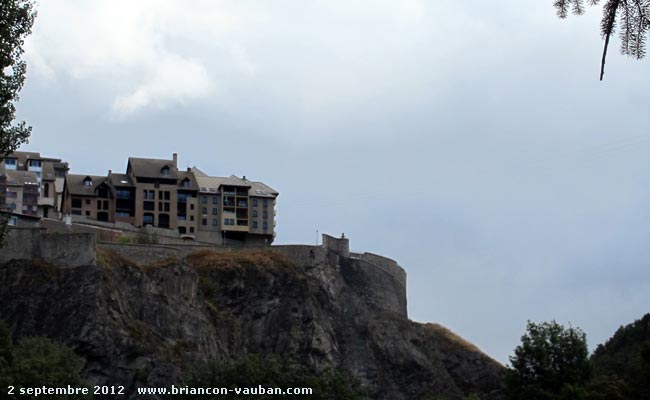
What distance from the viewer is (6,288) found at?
68.2m

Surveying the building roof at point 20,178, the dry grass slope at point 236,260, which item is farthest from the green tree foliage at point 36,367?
the building roof at point 20,178

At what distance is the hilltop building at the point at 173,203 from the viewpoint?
94875 mm

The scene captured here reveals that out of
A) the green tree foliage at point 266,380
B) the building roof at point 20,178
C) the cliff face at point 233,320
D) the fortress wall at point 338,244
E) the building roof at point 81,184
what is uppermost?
the building roof at point 20,178

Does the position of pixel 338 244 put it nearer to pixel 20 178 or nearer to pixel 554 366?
pixel 554 366

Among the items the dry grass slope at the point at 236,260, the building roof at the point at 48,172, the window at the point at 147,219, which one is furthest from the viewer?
the building roof at the point at 48,172

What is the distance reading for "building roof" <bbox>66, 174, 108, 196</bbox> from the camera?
312ft

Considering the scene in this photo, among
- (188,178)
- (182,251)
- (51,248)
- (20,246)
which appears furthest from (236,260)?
(188,178)

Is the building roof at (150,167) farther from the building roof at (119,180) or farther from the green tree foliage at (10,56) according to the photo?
the green tree foliage at (10,56)

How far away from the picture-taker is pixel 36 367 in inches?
1967

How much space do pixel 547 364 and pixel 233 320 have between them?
20142mm

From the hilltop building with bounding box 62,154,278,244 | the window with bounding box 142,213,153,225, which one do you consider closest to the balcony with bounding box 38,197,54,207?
the hilltop building with bounding box 62,154,278,244

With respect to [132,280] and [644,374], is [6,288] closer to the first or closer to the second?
[132,280]

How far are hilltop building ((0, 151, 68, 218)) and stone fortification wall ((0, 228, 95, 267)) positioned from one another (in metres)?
24.6

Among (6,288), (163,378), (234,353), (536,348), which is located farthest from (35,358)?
(536,348)
